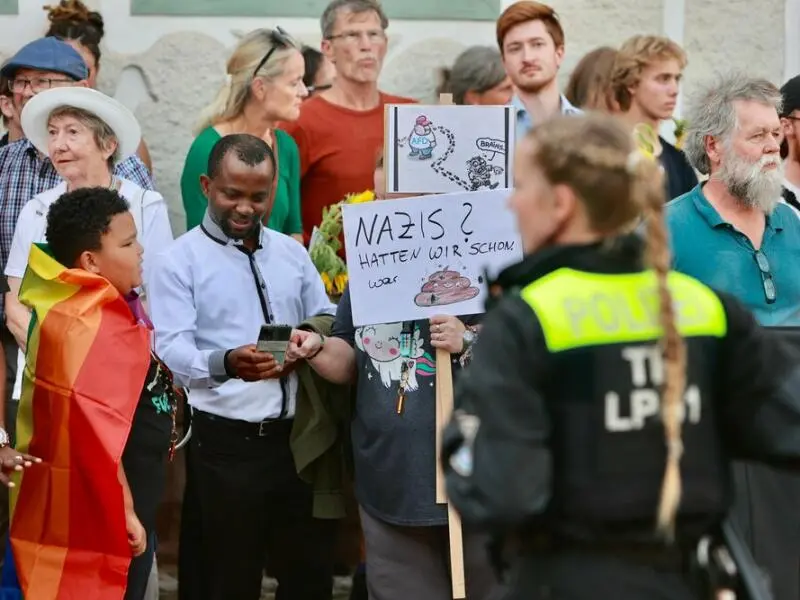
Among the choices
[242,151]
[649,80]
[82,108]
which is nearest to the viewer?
[242,151]

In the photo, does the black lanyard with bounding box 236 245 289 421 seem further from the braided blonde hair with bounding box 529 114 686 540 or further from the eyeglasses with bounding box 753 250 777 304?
the braided blonde hair with bounding box 529 114 686 540

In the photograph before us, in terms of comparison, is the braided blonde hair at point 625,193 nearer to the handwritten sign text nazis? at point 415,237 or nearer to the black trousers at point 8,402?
the handwritten sign text nazis? at point 415,237

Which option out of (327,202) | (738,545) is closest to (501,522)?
(738,545)

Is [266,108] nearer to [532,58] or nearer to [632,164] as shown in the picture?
[532,58]

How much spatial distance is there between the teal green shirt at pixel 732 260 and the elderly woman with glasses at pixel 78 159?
2.13 m

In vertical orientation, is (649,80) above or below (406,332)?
above

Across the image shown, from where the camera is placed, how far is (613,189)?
3.15 m

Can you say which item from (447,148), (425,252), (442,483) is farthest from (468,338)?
(447,148)

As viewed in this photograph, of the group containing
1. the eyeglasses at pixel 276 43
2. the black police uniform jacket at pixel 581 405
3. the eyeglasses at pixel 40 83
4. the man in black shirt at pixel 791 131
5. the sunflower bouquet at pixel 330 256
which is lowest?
the black police uniform jacket at pixel 581 405

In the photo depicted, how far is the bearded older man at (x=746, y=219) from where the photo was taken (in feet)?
17.5

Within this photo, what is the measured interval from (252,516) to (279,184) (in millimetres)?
1713

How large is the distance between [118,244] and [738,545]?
106 inches

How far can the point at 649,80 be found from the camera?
7.55 m

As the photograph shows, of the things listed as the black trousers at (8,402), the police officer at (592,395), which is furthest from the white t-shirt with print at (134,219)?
the police officer at (592,395)
